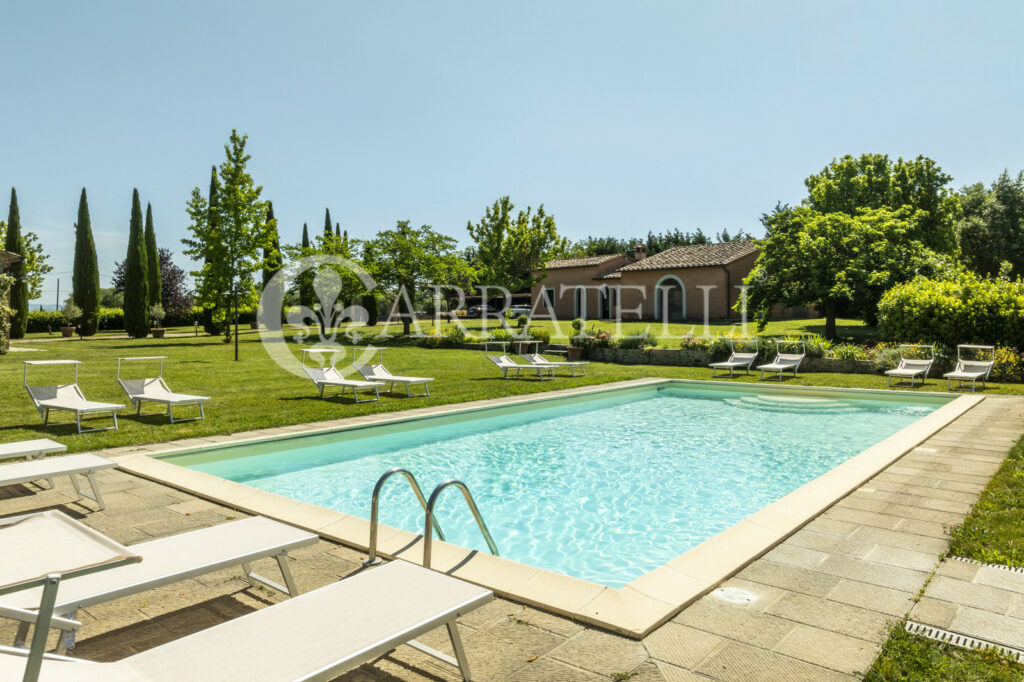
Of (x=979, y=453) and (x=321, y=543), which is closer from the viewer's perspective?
(x=321, y=543)

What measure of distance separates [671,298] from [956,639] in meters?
36.5

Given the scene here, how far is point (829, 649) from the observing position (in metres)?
2.72

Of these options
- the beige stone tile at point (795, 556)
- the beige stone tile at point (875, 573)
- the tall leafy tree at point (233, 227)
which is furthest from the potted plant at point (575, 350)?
the beige stone tile at point (875, 573)

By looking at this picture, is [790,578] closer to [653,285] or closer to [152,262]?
[653,285]

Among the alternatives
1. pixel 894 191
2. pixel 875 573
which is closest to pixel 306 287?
pixel 894 191

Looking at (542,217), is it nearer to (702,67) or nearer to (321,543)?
(702,67)

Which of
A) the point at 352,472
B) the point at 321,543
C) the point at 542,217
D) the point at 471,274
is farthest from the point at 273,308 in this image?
the point at 321,543

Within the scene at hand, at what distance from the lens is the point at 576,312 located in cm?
4388

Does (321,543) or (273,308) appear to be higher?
(273,308)

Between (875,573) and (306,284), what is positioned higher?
(306,284)

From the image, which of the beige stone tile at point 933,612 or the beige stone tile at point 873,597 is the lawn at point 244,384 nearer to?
the beige stone tile at point 873,597

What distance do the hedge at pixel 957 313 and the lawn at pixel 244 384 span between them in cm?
229

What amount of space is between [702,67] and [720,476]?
11657mm

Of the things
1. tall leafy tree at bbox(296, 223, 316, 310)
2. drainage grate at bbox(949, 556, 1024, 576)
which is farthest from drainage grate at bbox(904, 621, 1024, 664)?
tall leafy tree at bbox(296, 223, 316, 310)
